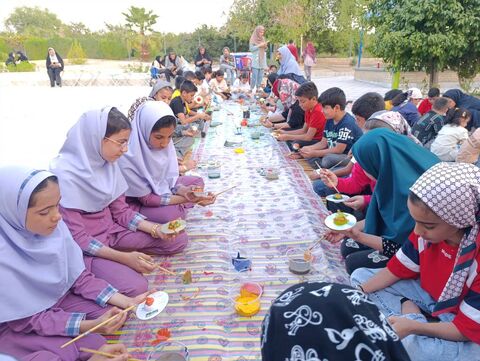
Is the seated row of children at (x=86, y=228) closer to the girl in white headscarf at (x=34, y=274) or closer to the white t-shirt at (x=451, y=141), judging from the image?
the girl in white headscarf at (x=34, y=274)

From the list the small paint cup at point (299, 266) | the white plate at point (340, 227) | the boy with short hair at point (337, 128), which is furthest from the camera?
the boy with short hair at point (337, 128)

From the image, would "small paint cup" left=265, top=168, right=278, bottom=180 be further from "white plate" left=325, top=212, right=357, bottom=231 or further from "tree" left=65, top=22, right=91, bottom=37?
"tree" left=65, top=22, right=91, bottom=37

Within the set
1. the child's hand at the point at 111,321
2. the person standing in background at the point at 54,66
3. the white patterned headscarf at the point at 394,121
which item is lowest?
the child's hand at the point at 111,321

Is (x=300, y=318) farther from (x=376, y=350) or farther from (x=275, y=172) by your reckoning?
(x=275, y=172)

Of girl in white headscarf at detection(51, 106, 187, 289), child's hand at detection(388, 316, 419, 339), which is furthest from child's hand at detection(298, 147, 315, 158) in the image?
child's hand at detection(388, 316, 419, 339)

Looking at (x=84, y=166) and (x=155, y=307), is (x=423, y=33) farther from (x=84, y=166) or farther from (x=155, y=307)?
(x=155, y=307)

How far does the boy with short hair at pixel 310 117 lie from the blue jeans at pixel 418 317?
9.27ft

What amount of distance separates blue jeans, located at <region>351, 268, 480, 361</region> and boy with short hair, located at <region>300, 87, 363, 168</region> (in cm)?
200

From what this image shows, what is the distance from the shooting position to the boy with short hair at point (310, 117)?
178 inches

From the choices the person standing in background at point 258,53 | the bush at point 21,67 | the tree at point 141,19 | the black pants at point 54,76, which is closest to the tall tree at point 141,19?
the tree at point 141,19

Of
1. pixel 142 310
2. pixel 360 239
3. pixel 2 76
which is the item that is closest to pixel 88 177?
pixel 142 310

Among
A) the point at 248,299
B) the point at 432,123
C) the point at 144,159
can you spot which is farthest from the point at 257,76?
the point at 248,299

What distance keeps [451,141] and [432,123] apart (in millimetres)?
618

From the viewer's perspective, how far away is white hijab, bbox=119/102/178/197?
2846 millimetres
